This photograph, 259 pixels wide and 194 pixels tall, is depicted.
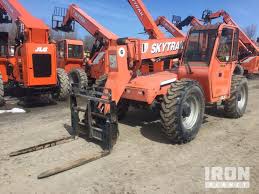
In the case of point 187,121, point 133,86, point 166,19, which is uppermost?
point 166,19

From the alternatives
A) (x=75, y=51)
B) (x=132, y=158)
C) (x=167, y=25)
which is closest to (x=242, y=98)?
(x=132, y=158)

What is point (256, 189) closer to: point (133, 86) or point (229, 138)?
point (229, 138)

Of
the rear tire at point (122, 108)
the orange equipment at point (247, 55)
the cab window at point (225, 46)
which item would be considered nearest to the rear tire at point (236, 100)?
the cab window at point (225, 46)

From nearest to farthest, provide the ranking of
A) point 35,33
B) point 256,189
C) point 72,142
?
point 256,189 < point 72,142 < point 35,33

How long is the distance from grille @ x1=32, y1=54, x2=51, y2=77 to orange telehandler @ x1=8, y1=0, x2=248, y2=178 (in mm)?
3450

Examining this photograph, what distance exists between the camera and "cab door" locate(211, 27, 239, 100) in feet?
23.7

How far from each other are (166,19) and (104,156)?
1314 cm

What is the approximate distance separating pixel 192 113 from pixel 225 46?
1857mm

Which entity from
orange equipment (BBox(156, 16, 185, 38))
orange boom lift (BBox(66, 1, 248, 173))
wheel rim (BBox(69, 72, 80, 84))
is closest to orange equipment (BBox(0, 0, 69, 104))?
wheel rim (BBox(69, 72, 80, 84))

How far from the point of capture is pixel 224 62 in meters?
7.49

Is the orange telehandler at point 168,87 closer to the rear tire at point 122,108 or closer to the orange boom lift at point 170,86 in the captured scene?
the orange boom lift at point 170,86

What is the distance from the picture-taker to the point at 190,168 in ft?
16.8

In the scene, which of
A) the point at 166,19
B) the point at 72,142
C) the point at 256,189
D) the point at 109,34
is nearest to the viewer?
the point at 256,189

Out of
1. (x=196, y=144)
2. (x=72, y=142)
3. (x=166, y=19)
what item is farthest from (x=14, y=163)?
(x=166, y=19)
